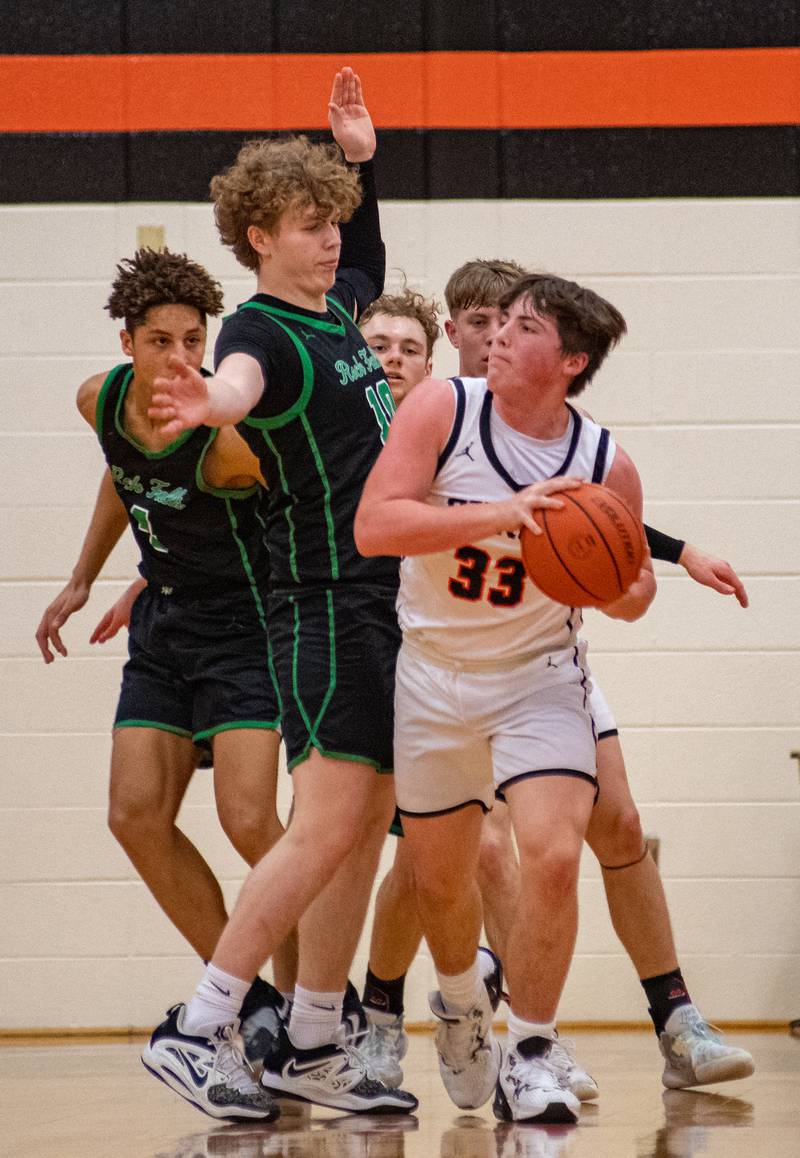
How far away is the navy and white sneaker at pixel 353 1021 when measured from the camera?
3.52m

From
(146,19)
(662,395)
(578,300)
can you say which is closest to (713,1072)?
(578,300)

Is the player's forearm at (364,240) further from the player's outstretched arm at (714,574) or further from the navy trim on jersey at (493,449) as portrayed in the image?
the player's outstretched arm at (714,574)

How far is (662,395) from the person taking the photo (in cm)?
Answer: 539

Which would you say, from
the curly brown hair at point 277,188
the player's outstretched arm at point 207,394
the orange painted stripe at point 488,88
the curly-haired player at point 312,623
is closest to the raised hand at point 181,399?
the player's outstretched arm at point 207,394

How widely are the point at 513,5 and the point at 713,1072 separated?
3603mm

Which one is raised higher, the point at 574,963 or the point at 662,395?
the point at 662,395

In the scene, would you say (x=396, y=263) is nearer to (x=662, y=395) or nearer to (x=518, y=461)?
(x=662, y=395)

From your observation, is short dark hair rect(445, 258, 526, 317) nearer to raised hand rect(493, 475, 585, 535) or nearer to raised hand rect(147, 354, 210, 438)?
raised hand rect(493, 475, 585, 535)

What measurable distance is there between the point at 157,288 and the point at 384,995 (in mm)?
1837

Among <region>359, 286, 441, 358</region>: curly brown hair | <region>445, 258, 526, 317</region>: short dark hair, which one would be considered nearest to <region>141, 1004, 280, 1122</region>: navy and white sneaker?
<region>445, 258, 526, 317</region>: short dark hair

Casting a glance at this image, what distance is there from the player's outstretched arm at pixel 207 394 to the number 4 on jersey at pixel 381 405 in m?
0.34

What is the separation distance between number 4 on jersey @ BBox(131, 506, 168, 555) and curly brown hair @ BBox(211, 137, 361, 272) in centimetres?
79

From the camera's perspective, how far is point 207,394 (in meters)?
2.83

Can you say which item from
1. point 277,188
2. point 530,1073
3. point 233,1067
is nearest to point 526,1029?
point 530,1073
